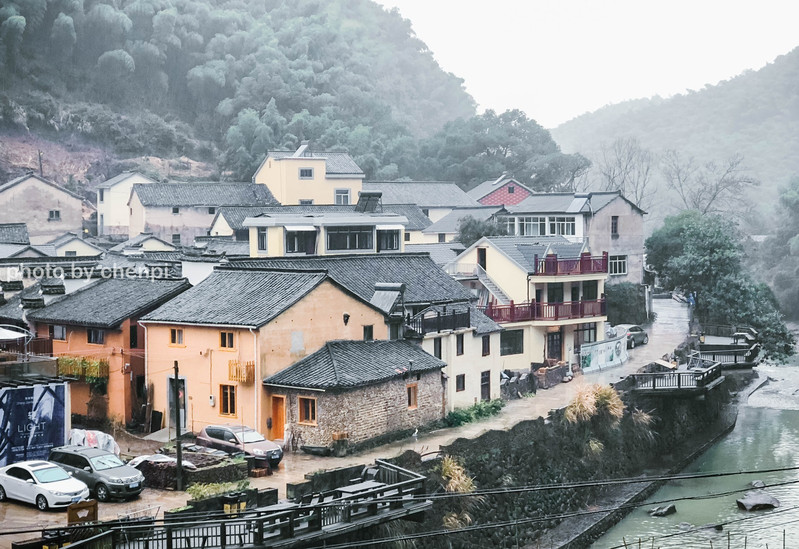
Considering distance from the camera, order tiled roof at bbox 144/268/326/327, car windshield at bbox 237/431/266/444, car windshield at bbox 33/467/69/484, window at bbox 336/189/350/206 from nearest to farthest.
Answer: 1. car windshield at bbox 33/467/69/484
2. car windshield at bbox 237/431/266/444
3. tiled roof at bbox 144/268/326/327
4. window at bbox 336/189/350/206

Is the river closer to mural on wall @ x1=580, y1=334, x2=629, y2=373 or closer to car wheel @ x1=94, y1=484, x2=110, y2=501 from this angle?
mural on wall @ x1=580, y1=334, x2=629, y2=373

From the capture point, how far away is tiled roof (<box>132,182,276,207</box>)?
224 ft

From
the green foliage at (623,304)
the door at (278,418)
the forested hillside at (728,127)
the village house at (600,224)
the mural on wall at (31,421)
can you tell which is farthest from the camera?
the forested hillside at (728,127)

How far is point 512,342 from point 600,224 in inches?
585

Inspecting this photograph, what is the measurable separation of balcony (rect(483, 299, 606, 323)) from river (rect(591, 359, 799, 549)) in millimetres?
8293

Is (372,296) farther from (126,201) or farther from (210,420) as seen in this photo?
(126,201)

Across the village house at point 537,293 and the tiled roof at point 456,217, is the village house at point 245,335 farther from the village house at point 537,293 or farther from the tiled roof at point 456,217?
the tiled roof at point 456,217

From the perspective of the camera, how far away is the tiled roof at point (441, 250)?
51.7m

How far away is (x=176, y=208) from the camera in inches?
2687

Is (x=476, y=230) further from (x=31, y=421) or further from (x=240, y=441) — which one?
(x=31, y=421)

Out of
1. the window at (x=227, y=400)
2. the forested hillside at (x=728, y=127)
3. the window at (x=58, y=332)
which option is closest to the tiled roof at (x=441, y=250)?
the window at (x=58, y=332)

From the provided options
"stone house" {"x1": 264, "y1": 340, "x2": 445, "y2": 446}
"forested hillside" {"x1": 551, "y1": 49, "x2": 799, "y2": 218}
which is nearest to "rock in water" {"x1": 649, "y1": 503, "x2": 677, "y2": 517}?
"stone house" {"x1": 264, "y1": 340, "x2": 445, "y2": 446}

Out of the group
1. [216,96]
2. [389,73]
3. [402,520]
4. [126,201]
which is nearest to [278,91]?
[216,96]

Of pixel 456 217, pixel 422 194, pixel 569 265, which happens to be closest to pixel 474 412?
pixel 569 265
